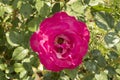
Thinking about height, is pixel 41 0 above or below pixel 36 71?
above

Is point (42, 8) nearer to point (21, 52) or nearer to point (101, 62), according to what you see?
point (21, 52)

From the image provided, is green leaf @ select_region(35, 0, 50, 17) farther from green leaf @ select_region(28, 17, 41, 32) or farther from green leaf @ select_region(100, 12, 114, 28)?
green leaf @ select_region(100, 12, 114, 28)

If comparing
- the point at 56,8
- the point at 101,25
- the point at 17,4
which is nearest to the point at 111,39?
the point at 101,25

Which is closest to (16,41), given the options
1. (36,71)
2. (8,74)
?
(36,71)

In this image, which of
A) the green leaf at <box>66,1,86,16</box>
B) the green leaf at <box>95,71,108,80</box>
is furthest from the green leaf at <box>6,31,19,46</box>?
the green leaf at <box>95,71,108,80</box>

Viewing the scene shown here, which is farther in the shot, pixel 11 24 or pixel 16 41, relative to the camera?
pixel 11 24

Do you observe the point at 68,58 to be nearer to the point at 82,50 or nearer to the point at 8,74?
the point at 82,50
